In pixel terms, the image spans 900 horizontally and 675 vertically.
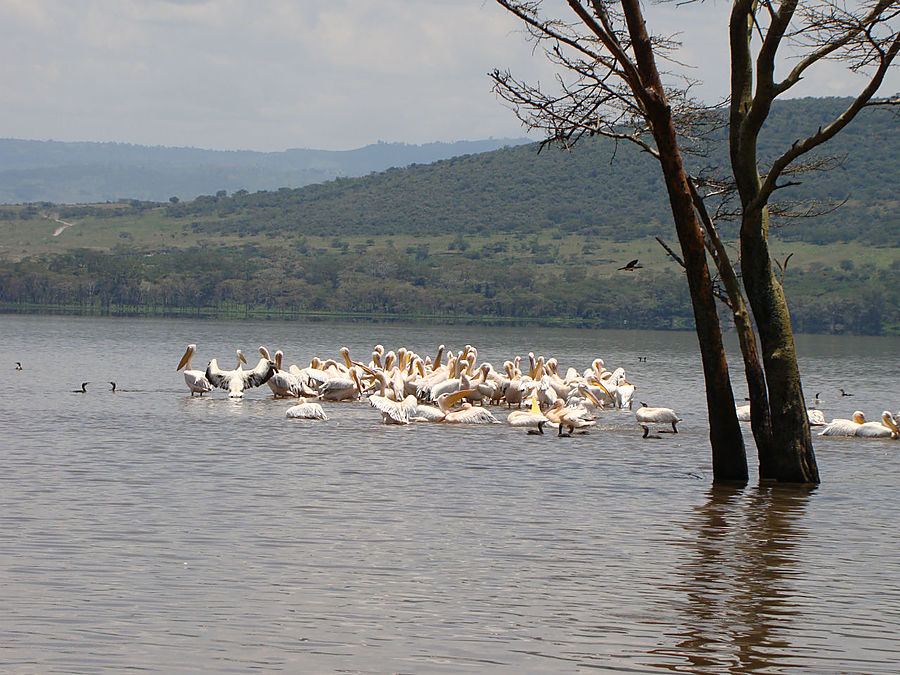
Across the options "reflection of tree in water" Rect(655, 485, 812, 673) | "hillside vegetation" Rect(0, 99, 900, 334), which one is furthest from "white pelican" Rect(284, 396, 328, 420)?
"hillside vegetation" Rect(0, 99, 900, 334)

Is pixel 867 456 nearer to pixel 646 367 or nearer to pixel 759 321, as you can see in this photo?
pixel 759 321

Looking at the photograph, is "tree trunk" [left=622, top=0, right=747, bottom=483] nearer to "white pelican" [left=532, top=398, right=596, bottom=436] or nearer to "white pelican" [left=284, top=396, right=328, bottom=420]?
"white pelican" [left=532, top=398, right=596, bottom=436]

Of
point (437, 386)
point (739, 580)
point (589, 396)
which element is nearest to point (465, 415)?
point (437, 386)

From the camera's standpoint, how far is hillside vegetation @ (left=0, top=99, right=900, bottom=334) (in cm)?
11006

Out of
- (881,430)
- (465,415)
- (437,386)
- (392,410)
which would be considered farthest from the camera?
(437,386)

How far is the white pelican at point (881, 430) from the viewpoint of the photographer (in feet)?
61.2

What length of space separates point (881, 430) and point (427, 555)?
12.1m

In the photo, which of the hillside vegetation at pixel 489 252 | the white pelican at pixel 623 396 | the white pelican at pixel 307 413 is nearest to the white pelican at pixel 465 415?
the white pelican at pixel 307 413

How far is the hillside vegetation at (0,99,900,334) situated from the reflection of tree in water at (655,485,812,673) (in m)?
86.1

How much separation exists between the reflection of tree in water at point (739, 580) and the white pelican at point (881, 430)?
7150mm

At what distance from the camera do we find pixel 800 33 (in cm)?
1081

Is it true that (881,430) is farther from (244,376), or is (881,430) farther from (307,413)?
(244,376)

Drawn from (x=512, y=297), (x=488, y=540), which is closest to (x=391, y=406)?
(x=488, y=540)

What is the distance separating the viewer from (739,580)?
27.2 ft
